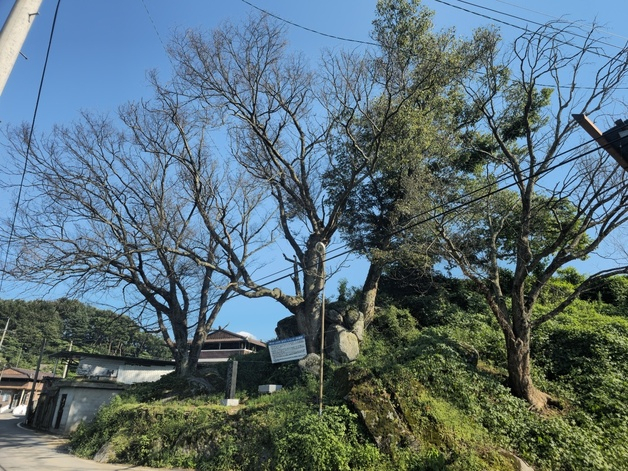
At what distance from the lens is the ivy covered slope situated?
9406 mm

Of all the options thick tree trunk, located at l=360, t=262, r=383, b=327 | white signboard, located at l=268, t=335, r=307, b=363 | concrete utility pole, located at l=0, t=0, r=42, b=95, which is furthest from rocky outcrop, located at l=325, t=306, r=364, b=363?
A: concrete utility pole, located at l=0, t=0, r=42, b=95

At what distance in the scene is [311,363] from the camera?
1598cm

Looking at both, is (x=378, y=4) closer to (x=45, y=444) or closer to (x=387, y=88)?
(x=387, y=88)

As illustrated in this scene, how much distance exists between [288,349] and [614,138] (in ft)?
44.7

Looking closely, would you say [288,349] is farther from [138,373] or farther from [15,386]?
[15,386]

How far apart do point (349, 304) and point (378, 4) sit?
1382 cm

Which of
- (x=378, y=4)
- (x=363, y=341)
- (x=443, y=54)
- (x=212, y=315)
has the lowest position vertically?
(x=363, y=341)

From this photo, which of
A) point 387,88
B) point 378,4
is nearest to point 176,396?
point 387,88

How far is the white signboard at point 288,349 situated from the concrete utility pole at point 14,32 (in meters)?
13.8

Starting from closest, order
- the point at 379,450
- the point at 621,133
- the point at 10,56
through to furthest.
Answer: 1. the point at 10,56
2. the point at 621,133
3. the point at 379,450

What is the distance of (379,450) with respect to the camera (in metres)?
9.57

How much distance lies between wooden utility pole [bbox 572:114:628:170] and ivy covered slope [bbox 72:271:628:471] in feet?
21.1

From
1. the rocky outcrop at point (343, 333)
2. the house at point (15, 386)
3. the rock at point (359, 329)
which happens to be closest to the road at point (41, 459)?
the rocky outcrop at point (343, 333)

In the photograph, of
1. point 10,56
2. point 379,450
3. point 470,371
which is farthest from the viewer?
point 470,371
